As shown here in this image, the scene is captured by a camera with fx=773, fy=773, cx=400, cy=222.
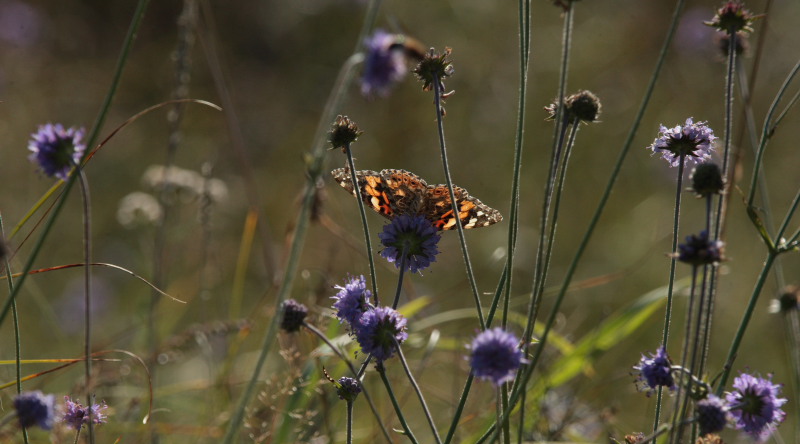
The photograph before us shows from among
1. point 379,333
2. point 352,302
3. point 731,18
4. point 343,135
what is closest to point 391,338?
point 379,333

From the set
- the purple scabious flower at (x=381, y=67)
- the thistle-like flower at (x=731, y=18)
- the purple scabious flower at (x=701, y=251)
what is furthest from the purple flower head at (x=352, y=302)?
the thistle-like flower at (x=731, y=18)

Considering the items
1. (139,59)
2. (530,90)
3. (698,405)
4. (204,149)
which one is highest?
(139,59)

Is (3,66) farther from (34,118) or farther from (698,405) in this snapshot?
(698,405)

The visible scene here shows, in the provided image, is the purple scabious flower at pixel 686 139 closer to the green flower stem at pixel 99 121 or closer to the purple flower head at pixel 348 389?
the purple flower head at pixel 348 389

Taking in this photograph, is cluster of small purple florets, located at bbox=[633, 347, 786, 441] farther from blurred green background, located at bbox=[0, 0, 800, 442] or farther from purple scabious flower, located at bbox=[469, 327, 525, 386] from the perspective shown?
blurred green background, located at bbox=[0, 0, 800, 442]

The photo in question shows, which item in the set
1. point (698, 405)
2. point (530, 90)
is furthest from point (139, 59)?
point (698, 405)

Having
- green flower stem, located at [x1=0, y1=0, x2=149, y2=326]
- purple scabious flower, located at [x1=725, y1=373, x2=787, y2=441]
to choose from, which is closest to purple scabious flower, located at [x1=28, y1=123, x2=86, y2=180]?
green flower stem, located at [x1=0, y1=0, x2=149, y2=326]
